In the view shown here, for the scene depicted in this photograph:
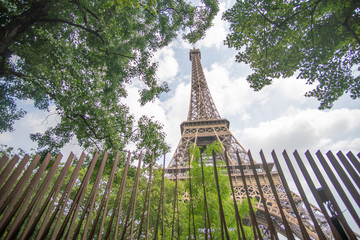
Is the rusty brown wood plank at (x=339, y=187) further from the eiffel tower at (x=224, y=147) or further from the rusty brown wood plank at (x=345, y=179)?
the eiffel tower at (x=224, y=147)

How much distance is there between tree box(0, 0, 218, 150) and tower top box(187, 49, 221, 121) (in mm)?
22570

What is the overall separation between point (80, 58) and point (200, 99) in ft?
99.8

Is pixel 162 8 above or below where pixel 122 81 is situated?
above

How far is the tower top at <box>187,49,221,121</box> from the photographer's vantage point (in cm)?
3177

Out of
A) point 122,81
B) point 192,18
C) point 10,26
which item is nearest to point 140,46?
point 122,81

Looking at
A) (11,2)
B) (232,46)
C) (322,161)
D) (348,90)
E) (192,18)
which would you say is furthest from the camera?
(192,18)

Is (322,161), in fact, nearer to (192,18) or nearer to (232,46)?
(232,46)

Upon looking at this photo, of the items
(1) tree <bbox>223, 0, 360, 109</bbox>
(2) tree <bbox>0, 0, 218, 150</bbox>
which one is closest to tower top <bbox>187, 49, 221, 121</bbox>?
(2) tree <bbox>0, 0, 218, 150</bbox>

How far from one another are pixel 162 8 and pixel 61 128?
6543 millimetres

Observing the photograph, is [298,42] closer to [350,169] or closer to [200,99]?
[350,169]

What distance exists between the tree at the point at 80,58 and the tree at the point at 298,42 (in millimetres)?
2828

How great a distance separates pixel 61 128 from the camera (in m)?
6.22

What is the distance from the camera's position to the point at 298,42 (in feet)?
16.9

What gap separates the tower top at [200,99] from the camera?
31767 millimetres
